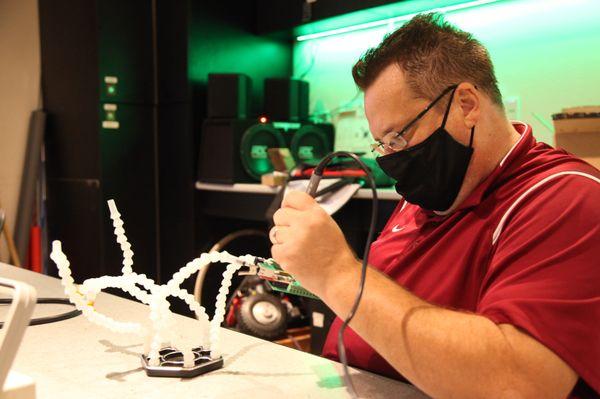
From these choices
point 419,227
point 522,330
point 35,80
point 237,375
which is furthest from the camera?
point 35,80

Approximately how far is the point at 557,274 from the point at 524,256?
2.2 inches

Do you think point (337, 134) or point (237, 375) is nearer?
point (237, 375)

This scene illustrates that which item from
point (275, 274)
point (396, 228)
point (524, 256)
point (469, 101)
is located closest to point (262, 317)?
point (396, 228)

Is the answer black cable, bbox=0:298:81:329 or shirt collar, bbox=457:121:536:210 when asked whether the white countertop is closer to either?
black cable, bbox=0:298:81:329

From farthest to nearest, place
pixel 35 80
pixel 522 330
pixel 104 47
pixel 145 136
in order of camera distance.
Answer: pixel 35 80
pixel 145 136
pixel 104 47
pixel 522 330

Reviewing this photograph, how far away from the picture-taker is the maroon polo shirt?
72 cm

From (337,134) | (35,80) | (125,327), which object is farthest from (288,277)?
(35,80)

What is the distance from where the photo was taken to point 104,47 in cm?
292

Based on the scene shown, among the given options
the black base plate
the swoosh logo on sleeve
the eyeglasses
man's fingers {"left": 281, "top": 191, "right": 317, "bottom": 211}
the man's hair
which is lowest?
the black base plate

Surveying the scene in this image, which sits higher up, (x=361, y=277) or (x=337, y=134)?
(x=337, y=134)

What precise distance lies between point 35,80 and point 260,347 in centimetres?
294

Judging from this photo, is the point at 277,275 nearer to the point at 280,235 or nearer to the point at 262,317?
the point at 280,235

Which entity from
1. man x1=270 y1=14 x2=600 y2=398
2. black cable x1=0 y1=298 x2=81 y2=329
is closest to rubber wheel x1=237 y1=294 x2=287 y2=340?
black cable x1=0 y1=298 x2=81 y2=329

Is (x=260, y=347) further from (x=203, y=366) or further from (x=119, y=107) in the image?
(x=119, y=107)
